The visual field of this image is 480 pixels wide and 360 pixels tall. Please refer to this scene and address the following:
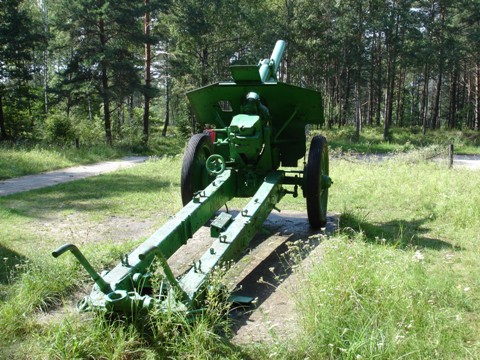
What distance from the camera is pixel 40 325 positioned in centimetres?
306

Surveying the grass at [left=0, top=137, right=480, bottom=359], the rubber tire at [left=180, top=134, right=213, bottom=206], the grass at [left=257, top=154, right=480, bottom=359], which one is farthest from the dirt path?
the grass at [left=257, top=154, right=480, bottom=359]

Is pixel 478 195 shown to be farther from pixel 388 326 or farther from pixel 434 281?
pixel 388 326

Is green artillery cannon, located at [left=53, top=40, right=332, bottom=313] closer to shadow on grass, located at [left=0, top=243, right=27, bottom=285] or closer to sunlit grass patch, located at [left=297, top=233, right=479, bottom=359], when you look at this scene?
sunlit grass patch, located at [left=297, top=233, right=479, bottom=359]

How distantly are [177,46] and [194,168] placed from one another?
80.6 ft

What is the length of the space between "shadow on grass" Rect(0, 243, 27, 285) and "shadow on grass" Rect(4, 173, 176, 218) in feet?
6.19

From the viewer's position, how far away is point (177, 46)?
1126 inches

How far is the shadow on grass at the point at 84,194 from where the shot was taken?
7191 millimetres

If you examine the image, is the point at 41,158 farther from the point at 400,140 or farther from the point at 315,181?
the point at 400,140

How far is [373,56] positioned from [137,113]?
1854 cm

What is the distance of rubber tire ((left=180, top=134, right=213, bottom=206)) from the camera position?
5560 mm

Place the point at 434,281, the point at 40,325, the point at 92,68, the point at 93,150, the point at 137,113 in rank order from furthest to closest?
the point at 137,113 → the point at 92,68 → the point at 93,150 → the point at 434,281 → the point at 40,325

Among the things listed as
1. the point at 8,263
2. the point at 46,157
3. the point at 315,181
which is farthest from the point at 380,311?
the point at 46,157

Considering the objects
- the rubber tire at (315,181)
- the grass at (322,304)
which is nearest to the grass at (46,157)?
the grass at (322,304)

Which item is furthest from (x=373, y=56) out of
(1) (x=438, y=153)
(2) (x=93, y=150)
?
(2) (x=93, y=150)
